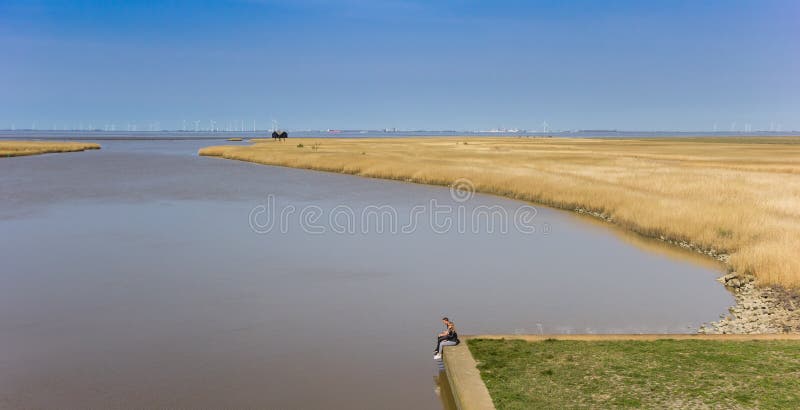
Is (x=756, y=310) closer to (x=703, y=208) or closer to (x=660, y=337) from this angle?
(x=660, y=337)

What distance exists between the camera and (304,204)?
38.8 m

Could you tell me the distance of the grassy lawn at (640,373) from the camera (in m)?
8.93

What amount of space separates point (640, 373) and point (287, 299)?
10.6 metres

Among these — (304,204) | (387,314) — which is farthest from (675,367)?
(304,204)

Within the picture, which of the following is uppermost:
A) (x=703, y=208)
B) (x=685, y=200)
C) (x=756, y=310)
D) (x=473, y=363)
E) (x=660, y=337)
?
(x=685, y=200)

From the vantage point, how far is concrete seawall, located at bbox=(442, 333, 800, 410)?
30.2 ft

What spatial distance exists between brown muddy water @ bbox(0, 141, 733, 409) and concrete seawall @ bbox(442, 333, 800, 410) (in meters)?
0.84

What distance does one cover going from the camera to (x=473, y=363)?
35.4ft

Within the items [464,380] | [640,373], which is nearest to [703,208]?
[640,373]

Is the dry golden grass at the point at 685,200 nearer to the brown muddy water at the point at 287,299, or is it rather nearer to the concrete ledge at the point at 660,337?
the brown muddy water at the point at 287,299

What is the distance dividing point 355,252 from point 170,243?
8.31 metres

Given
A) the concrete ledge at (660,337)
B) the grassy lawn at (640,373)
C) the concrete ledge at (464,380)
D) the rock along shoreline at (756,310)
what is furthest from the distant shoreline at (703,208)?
the concrete ledge at (464,380)

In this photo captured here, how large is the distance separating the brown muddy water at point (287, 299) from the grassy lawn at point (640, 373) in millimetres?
1781

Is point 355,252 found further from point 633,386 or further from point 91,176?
point 91,176
